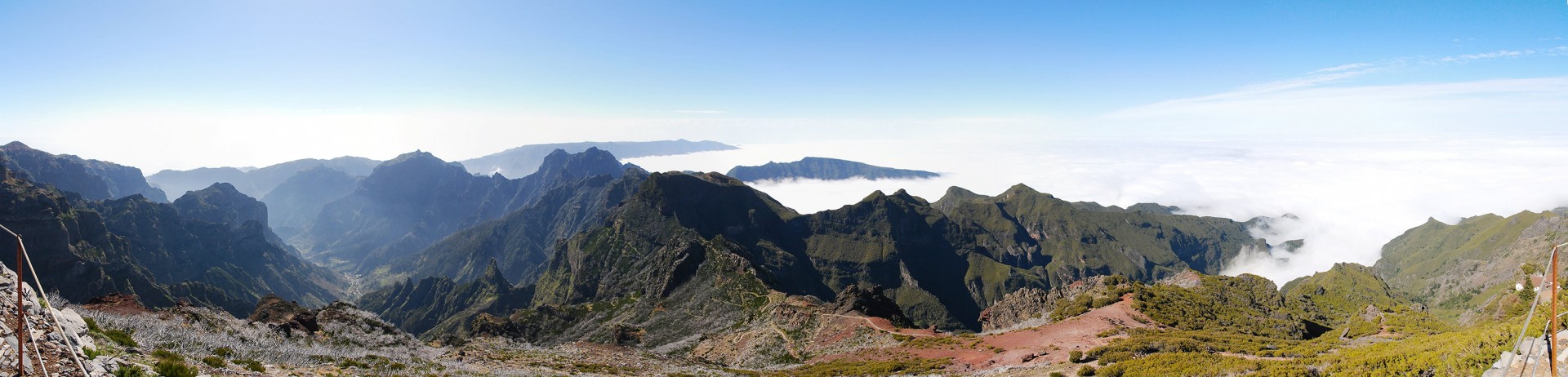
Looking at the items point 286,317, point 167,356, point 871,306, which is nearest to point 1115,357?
point 167,356

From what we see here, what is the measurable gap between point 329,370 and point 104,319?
1153 centimetres

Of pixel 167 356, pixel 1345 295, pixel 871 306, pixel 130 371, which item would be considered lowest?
pixel 1345 295

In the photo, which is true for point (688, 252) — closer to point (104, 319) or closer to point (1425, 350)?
point (104, 319)

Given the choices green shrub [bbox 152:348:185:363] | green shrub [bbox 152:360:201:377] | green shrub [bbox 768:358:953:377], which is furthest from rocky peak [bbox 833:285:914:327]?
green shrub [bbox 152:360:201:377]

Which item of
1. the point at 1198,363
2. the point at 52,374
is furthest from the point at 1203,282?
the point at 52,374

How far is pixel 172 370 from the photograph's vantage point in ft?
63.2

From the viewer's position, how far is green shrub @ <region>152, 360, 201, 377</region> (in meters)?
19.1

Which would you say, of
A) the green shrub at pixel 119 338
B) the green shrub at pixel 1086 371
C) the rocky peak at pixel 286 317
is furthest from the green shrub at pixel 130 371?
the green shrub at pixel 1086 371

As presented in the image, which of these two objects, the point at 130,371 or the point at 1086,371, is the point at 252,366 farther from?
the point at 1086,371

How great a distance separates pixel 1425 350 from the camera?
21266mm

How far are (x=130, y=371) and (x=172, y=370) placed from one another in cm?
234

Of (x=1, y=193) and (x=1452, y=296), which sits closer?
(x=1, y=193)

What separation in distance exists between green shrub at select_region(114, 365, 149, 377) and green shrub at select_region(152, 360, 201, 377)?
4.53 feet

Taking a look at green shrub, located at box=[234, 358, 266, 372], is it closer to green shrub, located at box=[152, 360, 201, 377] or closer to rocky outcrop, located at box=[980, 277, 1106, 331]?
green shrub, located at box=[152, 360, 201, 377]
